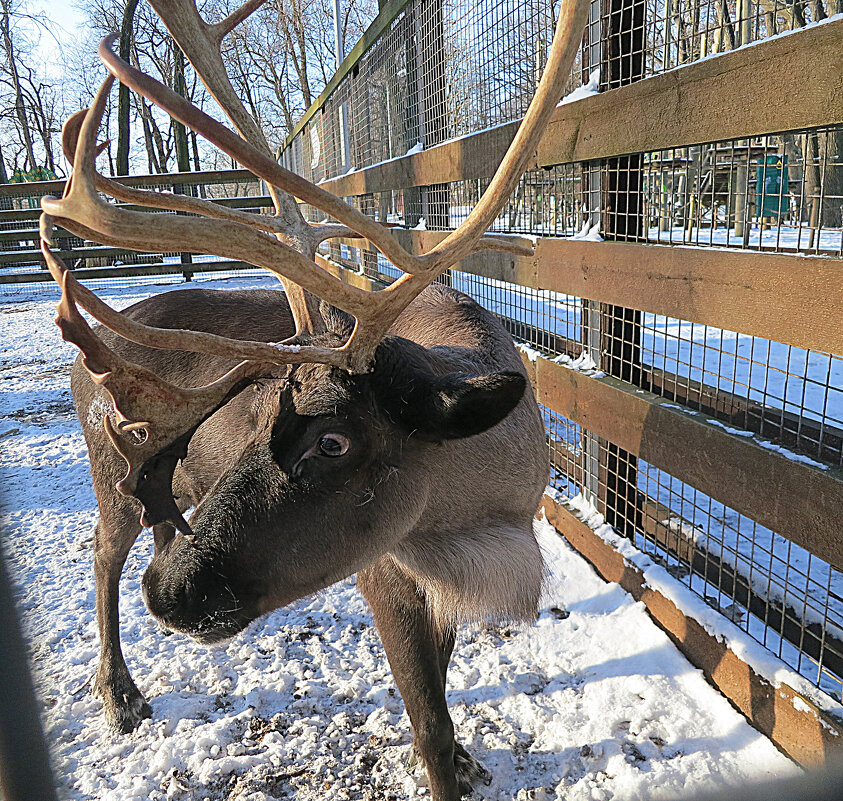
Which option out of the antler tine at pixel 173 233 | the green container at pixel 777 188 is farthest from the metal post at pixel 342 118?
the antler tine at pixel 173 233

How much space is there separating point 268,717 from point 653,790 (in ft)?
4.54

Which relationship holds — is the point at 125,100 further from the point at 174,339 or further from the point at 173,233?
the point at 173,233

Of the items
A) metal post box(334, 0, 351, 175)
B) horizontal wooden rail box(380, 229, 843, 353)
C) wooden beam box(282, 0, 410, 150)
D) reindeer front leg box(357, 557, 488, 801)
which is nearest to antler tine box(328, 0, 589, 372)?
horizontal wooden rail box(380, 229, 843, 353)

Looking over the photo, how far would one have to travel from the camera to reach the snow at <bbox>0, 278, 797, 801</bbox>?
2254 mm

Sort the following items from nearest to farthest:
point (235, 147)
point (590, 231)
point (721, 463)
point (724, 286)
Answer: point (235, 147), point (724, 286), point (721, 463), point (590, 231)

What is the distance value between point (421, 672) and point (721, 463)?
1216 mm

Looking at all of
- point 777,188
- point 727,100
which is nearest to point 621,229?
point 727,100

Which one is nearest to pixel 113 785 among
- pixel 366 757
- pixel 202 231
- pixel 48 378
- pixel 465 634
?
pixel 366 757

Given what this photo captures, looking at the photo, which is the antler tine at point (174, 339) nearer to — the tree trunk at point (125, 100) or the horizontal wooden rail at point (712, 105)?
the horizontal wooden rail at point (712, 105)

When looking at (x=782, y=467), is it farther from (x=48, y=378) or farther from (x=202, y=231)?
(x=48, y=378)

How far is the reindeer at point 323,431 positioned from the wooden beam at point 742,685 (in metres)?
0.68

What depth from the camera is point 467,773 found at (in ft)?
7.50

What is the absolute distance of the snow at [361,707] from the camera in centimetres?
225

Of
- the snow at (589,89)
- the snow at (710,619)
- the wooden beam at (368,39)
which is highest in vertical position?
the wooden beam at (368,39)
